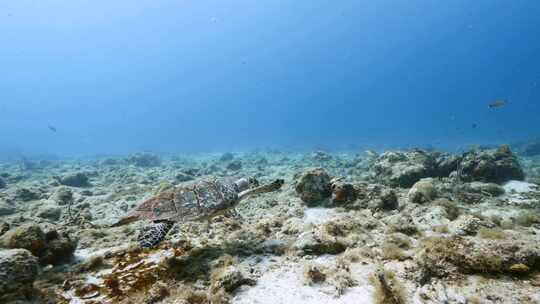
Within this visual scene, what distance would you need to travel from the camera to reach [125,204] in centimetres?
955

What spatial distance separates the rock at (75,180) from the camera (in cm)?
1462

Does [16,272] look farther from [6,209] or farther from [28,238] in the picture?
[6,209]

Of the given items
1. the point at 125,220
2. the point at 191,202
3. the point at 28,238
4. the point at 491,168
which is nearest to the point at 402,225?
the point at 191,202

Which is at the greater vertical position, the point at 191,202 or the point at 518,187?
the point at 191,202

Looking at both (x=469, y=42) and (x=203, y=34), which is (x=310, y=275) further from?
(x=469, y=42)

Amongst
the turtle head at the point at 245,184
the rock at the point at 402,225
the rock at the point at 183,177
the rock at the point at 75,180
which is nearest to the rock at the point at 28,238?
the turtle head at the point at 245,184

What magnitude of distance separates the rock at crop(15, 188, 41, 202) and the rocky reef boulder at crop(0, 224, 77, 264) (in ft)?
27.5

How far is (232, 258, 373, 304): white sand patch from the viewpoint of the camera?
3.26 m

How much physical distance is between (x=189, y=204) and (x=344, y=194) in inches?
167

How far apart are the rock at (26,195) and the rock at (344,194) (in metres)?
12.5

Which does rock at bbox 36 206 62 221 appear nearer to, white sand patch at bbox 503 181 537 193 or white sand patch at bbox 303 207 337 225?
white sand patch at bbox 303 207 337 225

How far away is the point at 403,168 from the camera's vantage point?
10.3 m

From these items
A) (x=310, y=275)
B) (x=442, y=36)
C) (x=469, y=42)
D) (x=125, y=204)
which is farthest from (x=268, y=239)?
(x=469, y=42)

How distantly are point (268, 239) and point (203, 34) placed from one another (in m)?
159
